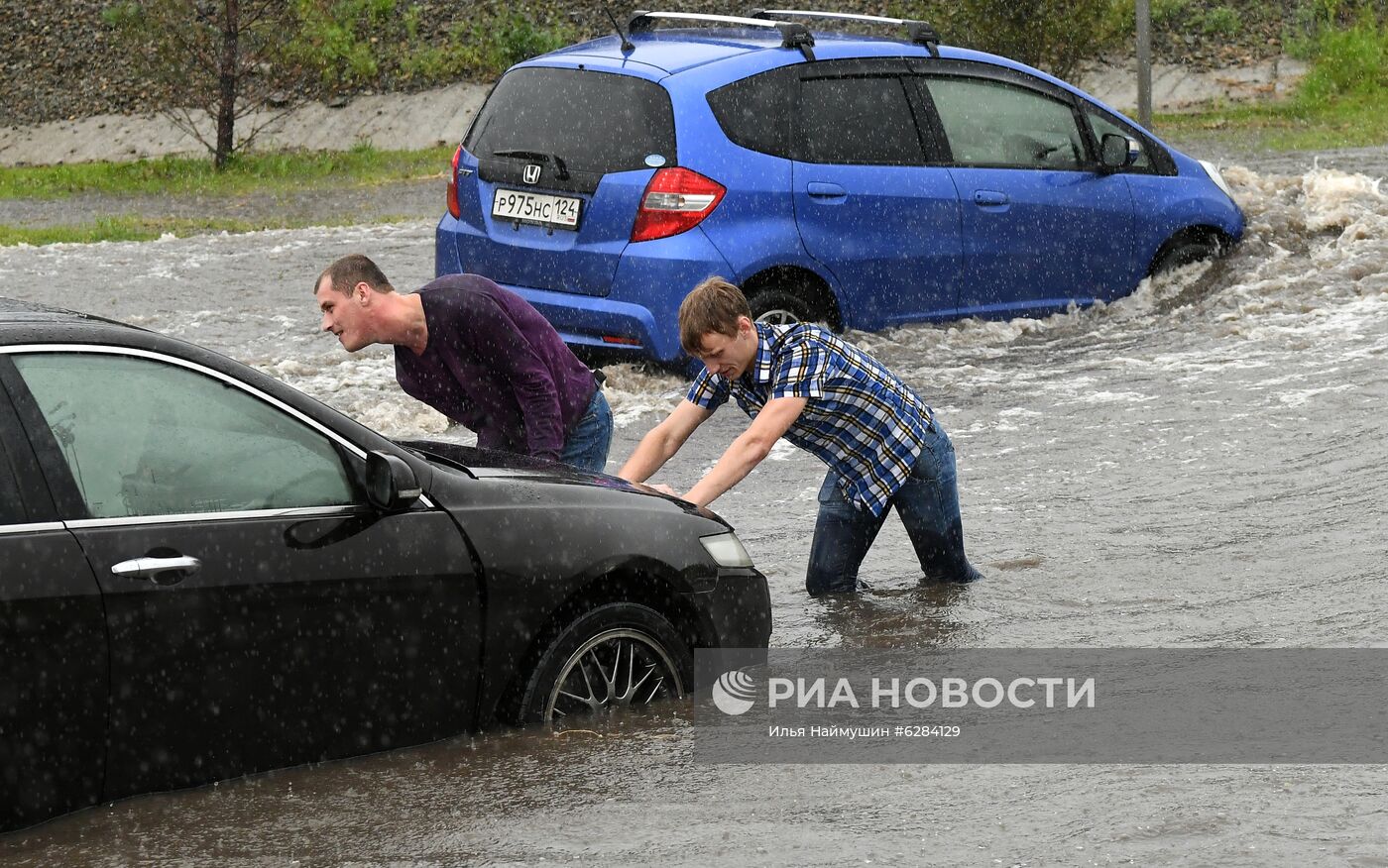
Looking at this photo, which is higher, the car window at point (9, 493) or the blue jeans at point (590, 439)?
the car window at point (9, 493)

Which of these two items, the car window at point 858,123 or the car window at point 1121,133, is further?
the car window at point 1121,133

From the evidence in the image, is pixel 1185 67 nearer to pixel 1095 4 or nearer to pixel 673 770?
pixel 1095 4

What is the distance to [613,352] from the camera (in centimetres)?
1005

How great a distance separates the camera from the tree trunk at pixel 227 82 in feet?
75.2

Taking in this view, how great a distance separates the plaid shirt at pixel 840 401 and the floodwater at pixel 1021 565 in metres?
0.57

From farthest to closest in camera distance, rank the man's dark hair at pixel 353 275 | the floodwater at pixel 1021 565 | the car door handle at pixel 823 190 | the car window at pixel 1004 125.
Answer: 1. the car window at pixel 1004 125
2. the car door handle at pixel 823 190
3. the man's dark hair at pixel 353 275
4. the floodwater at pixel 1021 565

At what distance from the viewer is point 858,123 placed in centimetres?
1063

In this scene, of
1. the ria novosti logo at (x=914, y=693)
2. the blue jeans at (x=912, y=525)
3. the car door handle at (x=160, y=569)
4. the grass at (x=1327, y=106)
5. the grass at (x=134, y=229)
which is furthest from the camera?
the grass at (x=1327, y=106)

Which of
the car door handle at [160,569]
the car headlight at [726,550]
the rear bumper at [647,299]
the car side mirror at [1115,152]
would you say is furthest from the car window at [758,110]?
the car door handle at [160,569]

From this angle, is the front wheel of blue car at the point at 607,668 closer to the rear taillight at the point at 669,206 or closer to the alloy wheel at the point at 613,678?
the alloy wheel at the point at 613,678

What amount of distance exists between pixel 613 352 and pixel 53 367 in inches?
224

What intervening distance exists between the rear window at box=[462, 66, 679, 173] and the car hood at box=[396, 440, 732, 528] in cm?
436

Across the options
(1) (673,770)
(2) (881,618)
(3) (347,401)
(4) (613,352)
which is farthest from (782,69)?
(1) (673,770)

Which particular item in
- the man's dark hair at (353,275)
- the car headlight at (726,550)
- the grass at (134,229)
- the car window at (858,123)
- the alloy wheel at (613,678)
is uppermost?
the car window at (858,123)
